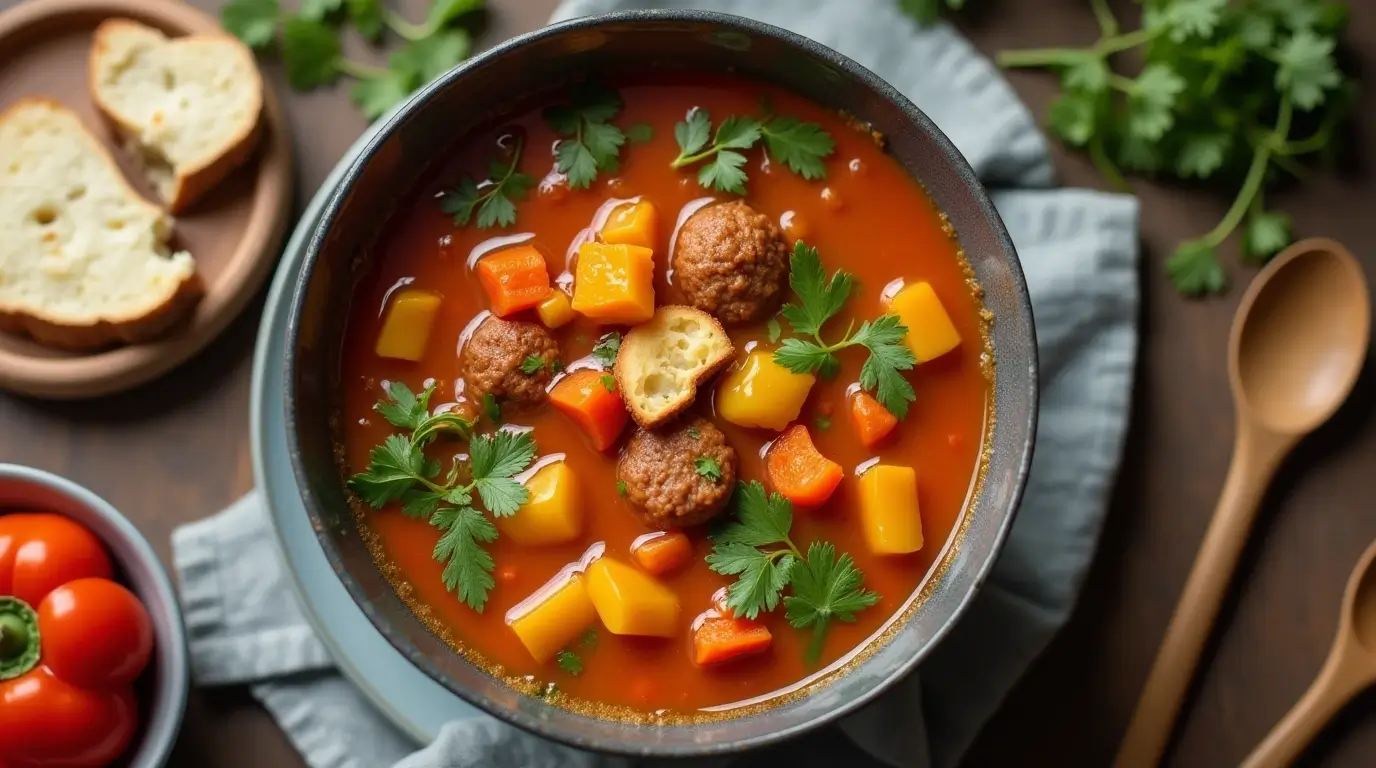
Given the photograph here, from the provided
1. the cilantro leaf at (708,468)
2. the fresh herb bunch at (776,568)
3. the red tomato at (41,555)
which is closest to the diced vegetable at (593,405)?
the cilantro leaf at (708,468)

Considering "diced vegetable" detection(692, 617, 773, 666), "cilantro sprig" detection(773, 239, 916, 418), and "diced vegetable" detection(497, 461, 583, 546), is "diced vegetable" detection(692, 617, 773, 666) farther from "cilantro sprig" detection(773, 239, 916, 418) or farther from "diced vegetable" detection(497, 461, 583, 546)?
"cilantro sprig" detection(773, 239, 916, 418)

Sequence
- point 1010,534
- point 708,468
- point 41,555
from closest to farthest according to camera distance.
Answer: point 708,468 → point 41,555 → point 1010,534

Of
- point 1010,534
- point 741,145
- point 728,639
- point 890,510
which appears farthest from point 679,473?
point 1010,534

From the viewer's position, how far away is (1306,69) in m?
3.51

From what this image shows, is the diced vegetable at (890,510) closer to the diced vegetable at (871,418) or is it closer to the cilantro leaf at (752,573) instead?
the diced vegetable at (871,418)

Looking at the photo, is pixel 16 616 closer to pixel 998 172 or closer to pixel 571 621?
pixel 571 621

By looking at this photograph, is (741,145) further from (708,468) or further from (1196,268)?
(1196,268)

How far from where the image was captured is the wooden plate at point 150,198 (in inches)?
135

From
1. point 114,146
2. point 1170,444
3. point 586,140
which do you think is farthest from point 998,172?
point 114,146

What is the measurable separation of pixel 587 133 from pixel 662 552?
1.12 metres

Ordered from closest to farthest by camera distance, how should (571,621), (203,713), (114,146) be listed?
(571,621)
(203,713)
(114,146)

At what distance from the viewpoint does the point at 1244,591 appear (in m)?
3.61

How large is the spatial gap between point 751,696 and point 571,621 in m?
0.51

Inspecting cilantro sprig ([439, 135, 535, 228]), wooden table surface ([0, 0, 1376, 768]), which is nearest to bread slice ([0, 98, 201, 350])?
wooden table surface ([0, 0, 1376, 768])
